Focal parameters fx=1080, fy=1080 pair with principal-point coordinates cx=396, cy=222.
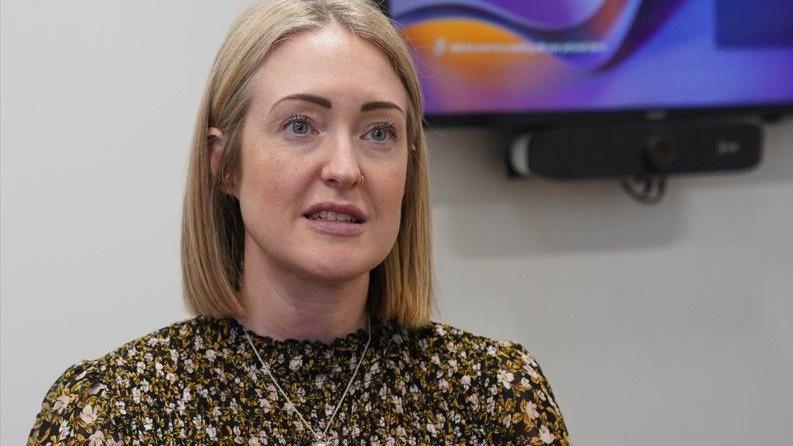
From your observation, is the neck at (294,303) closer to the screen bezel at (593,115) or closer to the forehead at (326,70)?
the forehead at (326,70)

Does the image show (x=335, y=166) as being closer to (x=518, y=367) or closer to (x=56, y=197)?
(x=518, y=367)

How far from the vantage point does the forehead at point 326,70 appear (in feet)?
4.01

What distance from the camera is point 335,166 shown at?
1.20 meters

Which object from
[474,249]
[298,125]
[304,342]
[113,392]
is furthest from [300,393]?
[474,249]

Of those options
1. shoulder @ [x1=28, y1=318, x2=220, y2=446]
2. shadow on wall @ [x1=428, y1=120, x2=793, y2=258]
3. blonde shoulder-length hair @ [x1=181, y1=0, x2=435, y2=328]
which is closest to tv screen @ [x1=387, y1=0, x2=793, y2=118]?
shadow on wall @ [x1=428, y1=120, x2=793, y2=258]

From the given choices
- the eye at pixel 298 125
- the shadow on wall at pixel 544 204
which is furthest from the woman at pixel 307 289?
the shadow on wall at pixel 544 204

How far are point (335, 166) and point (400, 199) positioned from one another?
0.39ft

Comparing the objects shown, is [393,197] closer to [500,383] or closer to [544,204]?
[500,383]

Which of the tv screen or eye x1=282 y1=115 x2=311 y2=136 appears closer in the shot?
eye x1=282 y1=115 x2=311 y2=136

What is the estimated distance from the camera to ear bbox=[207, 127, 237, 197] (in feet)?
4.21

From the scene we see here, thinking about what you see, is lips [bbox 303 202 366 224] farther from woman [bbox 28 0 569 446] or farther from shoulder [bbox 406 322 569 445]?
shoulder [bbox 406 322 569 445]

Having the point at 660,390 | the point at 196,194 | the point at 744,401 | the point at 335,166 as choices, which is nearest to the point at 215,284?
the point at 196,194

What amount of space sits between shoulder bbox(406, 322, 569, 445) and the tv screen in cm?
60

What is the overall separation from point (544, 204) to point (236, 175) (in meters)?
0.94
